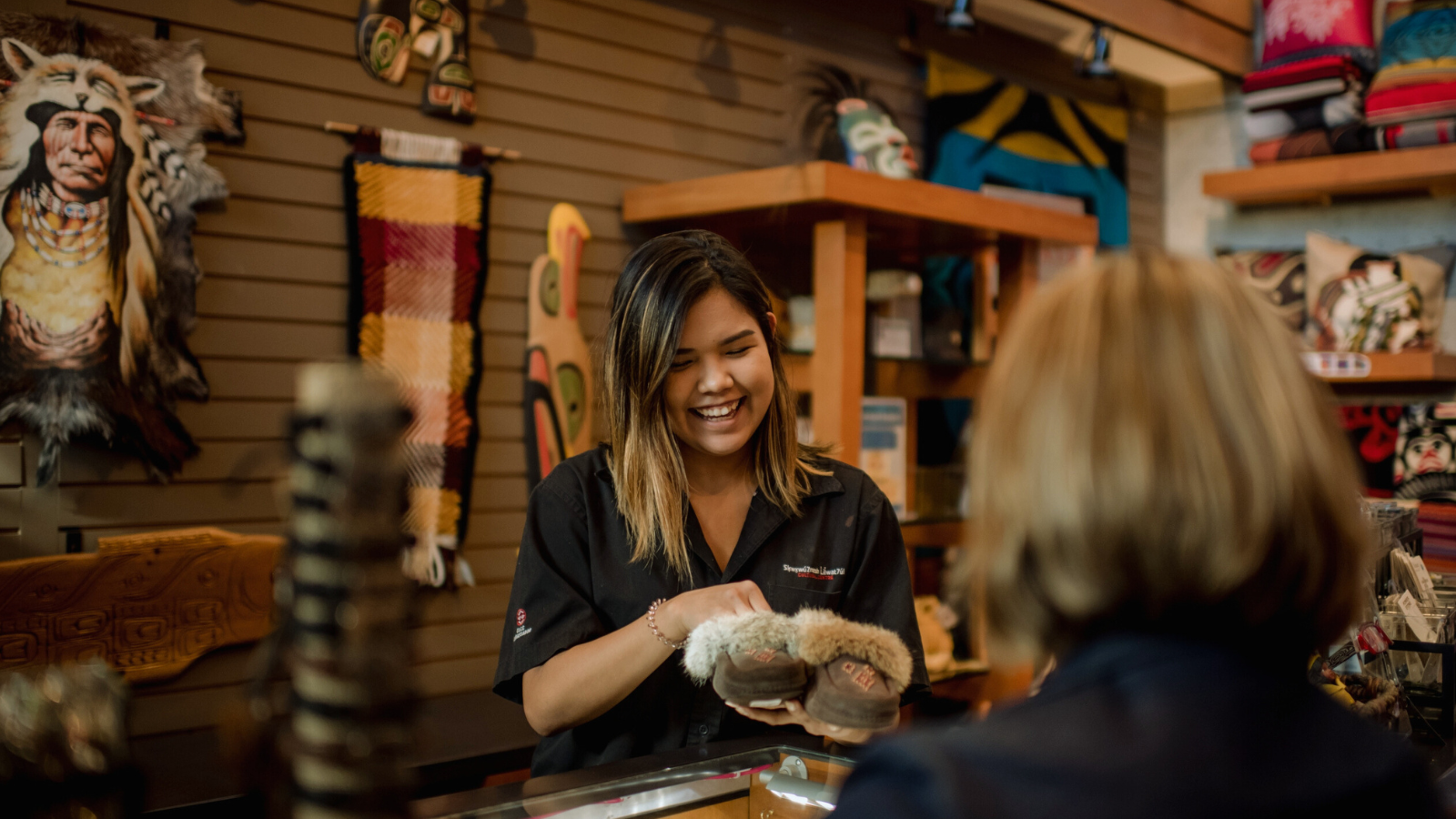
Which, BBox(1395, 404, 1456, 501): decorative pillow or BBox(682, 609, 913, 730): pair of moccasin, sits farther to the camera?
BBox(1395, 404, 1456, 501): decorative pillow

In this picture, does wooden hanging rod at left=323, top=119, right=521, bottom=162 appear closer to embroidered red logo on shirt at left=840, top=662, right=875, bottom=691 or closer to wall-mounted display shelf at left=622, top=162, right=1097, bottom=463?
wall-mounted display shelf at left=622, top=162, right=1097, bottom=463

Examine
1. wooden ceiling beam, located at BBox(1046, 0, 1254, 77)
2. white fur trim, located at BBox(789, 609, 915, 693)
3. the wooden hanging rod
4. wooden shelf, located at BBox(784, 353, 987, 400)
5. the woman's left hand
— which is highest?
wooden ceiling beam, located at BBox(1046, 0, 1254, 77)

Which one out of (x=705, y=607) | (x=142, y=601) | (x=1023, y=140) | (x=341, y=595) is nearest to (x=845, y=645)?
(x=705, y=607)

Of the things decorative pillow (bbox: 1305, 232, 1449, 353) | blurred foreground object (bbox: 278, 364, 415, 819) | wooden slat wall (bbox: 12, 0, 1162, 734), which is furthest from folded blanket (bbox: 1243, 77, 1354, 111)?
blurred foreground object (bbox: 278, 364, 415, 819)

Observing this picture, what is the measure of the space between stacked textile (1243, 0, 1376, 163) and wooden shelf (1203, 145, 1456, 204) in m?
0.07

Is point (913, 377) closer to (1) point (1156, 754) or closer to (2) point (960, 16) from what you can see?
(2) point (960, 16)

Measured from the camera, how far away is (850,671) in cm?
109

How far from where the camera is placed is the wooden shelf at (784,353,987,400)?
324cm

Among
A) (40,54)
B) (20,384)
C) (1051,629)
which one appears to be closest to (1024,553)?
(1051,629)

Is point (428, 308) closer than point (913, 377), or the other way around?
point (428, 308)

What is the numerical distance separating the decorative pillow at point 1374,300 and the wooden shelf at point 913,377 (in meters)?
1.69

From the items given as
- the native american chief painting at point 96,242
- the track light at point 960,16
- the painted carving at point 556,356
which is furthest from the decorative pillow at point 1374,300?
the native american chief painting at point 96,242

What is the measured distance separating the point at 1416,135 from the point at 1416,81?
8.3 inches

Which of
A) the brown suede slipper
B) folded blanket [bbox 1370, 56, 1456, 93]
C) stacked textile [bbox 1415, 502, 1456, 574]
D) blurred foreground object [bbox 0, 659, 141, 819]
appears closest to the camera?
blurred foreground object [bbox 0, 659, 141, 819]
